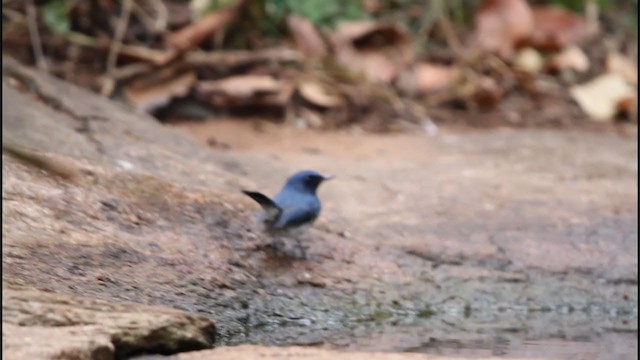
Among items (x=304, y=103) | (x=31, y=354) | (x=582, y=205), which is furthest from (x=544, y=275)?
(x=304, y=103)

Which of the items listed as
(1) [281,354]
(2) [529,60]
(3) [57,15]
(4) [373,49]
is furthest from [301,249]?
(2) [529,60]

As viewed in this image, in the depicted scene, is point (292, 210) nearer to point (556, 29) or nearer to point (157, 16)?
point (157, 16)

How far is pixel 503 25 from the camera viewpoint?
693 centimetres

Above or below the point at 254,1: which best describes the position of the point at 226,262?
below

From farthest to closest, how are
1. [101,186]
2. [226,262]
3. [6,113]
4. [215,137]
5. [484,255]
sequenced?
[215,137] < [6,113] < [484,255] < [101,186] < [226,262]

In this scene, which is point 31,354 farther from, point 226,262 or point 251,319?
point 226,262

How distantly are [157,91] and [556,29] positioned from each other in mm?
→ 2997

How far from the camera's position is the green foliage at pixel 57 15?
19.6ft

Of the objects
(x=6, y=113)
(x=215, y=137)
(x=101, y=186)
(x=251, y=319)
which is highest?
(x=215, y=137)

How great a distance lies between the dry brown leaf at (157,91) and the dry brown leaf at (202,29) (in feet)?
0.84

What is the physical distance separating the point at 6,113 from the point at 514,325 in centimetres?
192

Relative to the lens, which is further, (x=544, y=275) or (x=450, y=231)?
(x=450, y=231)

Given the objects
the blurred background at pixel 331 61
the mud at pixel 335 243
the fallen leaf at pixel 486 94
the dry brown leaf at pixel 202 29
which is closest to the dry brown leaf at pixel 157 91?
the blurred background at pixel 331 61

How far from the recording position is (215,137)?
5.21 m
